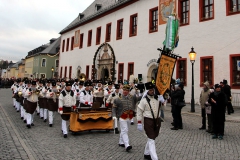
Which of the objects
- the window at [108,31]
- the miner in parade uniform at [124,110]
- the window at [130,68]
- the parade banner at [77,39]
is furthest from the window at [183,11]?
the parade banner at [77,39]

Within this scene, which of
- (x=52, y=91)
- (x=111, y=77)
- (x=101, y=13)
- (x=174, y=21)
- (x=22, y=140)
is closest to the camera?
(x=22, y=140)

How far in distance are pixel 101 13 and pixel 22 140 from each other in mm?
23584

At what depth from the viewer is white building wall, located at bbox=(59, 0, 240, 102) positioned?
1516 cm

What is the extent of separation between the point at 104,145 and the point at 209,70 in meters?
12.4

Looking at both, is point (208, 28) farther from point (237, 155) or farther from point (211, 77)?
point (237, 155)

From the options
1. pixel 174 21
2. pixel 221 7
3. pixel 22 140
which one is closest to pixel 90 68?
pixel 174 21

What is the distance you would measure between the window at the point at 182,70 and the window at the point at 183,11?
3.22 metres

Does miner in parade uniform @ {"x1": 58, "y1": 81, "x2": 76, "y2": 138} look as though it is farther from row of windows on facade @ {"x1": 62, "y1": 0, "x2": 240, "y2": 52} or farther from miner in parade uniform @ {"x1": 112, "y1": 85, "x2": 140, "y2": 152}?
row of windows on facade @ {"x1": 62, "y1": 0, "x2": 240, "y2": 52}

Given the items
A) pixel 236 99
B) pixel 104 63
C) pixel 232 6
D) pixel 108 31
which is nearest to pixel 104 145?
pixel 236 99

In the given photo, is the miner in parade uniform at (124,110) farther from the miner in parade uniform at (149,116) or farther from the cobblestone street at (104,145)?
the miner in parade uniform at (149,116)

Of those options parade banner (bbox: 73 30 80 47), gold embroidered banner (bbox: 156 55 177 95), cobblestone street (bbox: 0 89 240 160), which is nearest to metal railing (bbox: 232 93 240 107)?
cobblestone street (bbox: 0 89 240 160)

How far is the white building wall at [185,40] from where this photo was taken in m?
15.2

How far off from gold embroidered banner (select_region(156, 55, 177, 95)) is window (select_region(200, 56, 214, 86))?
1037 cm

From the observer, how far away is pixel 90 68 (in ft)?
96.6
